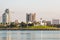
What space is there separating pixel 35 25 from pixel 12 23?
11318mm

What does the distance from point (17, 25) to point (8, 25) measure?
5.17 meters

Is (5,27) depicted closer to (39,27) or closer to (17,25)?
(17,25)

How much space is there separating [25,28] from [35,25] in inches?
278

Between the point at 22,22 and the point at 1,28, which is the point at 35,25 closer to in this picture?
the point at 22,22

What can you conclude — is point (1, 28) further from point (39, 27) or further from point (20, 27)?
point (39, 27)

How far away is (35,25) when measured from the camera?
5399 inches

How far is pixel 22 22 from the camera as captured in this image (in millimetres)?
139000

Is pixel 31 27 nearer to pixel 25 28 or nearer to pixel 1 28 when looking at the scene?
pixel 25 28

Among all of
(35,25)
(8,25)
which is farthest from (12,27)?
(35,25)

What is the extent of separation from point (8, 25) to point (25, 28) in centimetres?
879

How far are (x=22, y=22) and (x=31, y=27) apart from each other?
840 cm

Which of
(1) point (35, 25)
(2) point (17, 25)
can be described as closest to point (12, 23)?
(2) point (17, 25)

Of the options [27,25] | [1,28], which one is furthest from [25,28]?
[1,28]

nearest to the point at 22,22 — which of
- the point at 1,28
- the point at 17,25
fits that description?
the point at 17,25
